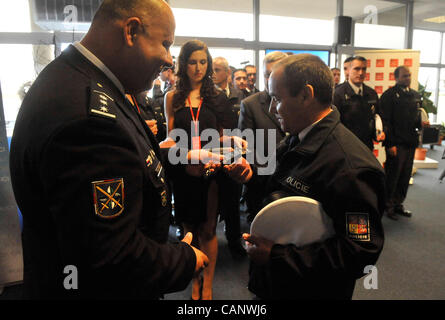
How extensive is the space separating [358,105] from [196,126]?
208cm

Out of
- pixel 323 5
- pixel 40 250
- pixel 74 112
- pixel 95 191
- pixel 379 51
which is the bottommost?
pixel 40 250

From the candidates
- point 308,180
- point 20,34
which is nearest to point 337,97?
point 308,180

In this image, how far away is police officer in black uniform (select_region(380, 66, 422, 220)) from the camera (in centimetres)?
361

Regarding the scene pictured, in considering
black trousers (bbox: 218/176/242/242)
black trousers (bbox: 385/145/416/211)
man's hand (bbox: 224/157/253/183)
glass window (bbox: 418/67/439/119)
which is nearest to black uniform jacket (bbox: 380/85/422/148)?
black trousers (bbox: 385/145/416/211)

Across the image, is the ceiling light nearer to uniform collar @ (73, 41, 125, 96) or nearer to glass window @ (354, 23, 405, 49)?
glass window @ (354, 23, 405, 49)

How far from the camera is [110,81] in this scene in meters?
0.79

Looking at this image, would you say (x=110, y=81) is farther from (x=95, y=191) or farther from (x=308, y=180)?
(x=308, y=180)

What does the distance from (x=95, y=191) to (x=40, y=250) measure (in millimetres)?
280

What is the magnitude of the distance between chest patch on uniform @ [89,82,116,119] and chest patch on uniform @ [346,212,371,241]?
29.2 inches

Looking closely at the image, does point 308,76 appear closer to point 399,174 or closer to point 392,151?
point 392,151

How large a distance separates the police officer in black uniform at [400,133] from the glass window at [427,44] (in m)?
5.54

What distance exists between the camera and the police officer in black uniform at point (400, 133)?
3.61 metres

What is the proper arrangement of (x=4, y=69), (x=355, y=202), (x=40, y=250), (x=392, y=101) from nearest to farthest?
(x=40, y=250) < (x=355, y=202) < (x=4, y=69) < (x=392, y=101)

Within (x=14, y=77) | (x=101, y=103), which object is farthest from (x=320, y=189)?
(x=14, y=77)
